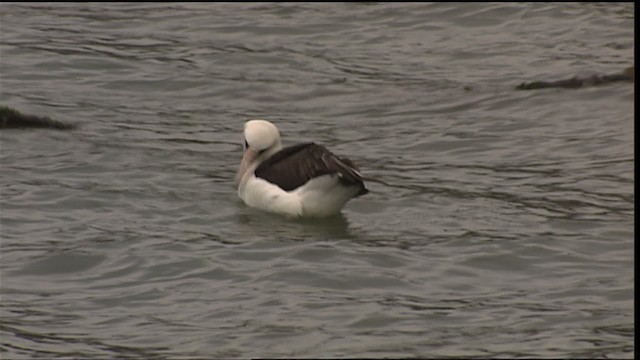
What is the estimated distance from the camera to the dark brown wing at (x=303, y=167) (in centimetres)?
1140

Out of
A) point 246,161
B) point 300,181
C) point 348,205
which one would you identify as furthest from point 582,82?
point 300,181

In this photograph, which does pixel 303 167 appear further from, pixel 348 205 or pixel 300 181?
pixel 348 205

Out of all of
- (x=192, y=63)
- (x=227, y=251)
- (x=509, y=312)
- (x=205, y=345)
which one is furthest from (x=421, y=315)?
(x=192, y=63)

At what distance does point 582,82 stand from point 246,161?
14.9ft

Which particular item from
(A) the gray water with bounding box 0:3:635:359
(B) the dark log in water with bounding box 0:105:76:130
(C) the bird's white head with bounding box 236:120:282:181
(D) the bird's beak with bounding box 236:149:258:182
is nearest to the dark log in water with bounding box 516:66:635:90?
(A) the gray water with bounding box 0:3:635:359

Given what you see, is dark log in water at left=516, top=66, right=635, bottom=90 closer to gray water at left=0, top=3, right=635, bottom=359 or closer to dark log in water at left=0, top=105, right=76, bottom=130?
gray water at left=0, top=3, right=635, bottom=359

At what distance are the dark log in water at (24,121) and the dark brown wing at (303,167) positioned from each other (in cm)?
300

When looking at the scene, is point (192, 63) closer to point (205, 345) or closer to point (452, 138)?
point (452, 138)

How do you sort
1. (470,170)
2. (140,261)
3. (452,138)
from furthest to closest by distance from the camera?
1. (452,138)
2. (470,170)
3. (140,261)

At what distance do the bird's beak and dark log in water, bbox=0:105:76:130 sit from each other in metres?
2.65

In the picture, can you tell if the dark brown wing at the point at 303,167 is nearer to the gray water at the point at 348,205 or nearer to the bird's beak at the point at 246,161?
the bird's beak at the point at 246,161

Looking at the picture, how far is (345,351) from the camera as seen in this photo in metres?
8.33

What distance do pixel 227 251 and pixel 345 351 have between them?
→ 8.45 feet

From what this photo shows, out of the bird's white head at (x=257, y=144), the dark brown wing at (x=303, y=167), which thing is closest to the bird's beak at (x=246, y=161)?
the bird's white head at (x=257, y=144)
